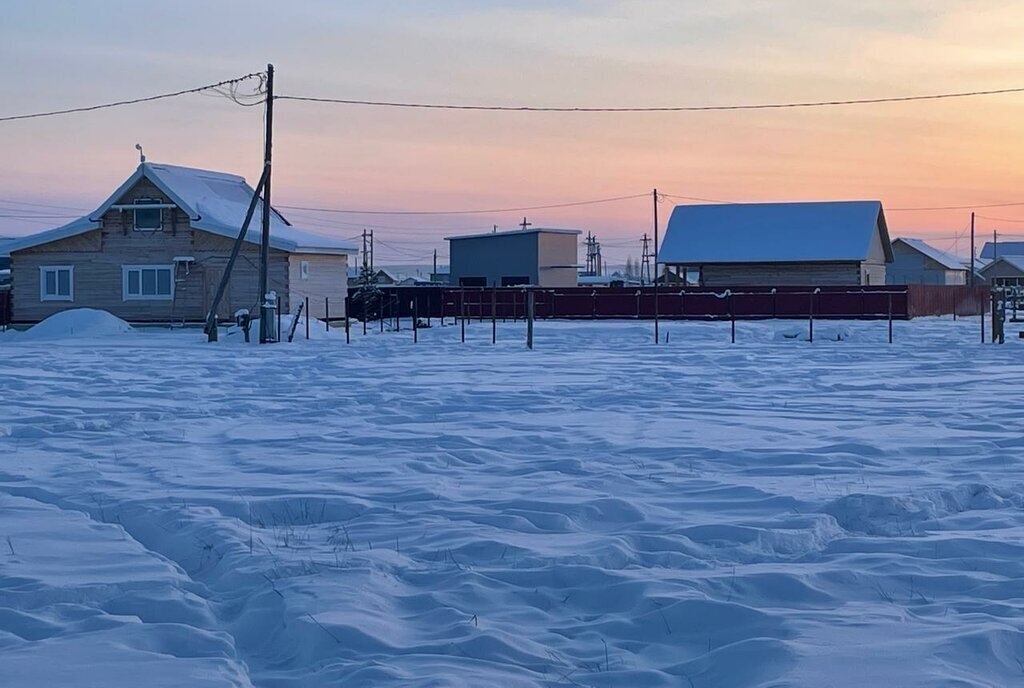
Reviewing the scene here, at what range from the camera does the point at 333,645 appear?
5.27 metres

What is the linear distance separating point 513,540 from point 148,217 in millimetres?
36795

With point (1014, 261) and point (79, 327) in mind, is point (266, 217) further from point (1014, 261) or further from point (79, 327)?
point (1014, 261)

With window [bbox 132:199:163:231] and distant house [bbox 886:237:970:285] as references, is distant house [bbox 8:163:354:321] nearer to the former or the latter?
window [bbox 132:199:163:231]

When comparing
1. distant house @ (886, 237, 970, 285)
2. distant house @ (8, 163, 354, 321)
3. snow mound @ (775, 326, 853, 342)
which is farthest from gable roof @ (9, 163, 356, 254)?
distant house @ (886, 237, 970, 285)

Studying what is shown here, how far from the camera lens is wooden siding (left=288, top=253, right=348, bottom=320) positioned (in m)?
41.2

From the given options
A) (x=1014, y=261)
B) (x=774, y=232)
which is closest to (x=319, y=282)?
(x=774, y=232)

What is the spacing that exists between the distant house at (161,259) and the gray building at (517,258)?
2546 cm

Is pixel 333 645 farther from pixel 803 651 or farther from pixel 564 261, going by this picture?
pixel 564 261

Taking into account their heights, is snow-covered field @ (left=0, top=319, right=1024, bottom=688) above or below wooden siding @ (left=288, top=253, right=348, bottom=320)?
below

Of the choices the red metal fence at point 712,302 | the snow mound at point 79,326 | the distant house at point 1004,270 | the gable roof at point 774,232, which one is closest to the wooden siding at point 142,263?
the snow mound at point 79,326

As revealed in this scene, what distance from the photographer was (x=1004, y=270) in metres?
105

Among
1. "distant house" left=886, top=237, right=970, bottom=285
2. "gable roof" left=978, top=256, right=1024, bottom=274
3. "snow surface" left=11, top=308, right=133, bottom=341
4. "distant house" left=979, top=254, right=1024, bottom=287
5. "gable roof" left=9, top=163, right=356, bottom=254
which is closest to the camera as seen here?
"snow surface" left=11, top=308, right=133, bottom=341

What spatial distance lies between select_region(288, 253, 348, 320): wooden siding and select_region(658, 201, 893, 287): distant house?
58.3 ft

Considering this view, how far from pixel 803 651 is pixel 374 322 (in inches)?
1748
